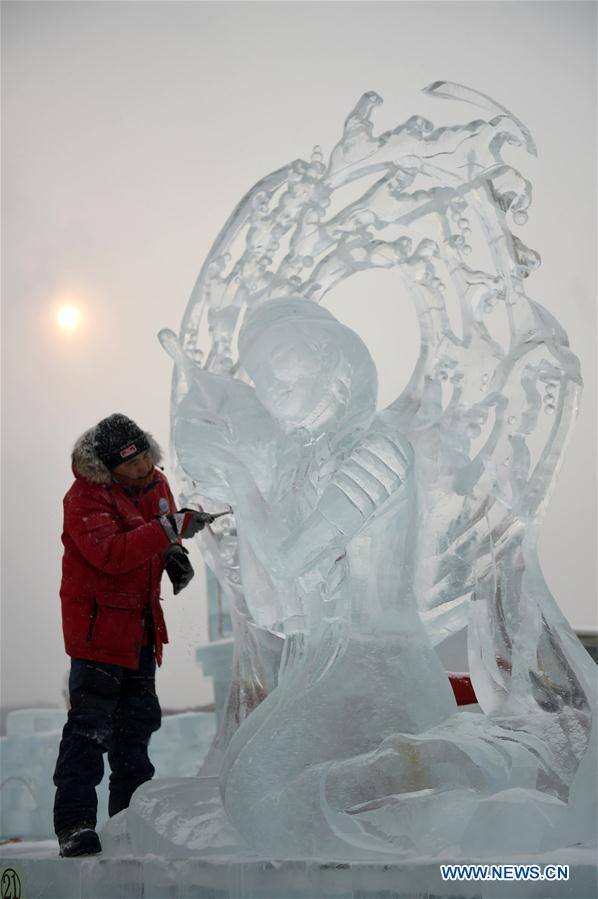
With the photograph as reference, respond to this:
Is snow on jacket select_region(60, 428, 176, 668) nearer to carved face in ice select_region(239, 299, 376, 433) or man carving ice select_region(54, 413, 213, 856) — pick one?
man carving ice select_region(54, 413, 213, 856)

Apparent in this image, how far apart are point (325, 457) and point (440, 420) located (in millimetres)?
364

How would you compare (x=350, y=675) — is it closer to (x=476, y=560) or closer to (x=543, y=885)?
(x=476, y=560)

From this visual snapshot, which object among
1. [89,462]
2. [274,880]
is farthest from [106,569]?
[274,880]

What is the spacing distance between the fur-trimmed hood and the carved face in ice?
75 centimetres

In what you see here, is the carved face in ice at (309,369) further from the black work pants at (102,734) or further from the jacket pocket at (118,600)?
the black work pants at (102,734)

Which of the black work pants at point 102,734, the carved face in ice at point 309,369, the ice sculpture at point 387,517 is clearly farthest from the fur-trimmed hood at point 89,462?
the carved face in ice at point 309,369

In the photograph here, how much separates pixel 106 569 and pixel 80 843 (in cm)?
75

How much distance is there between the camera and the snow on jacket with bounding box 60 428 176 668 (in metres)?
3.06

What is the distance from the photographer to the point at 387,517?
2.66 metres

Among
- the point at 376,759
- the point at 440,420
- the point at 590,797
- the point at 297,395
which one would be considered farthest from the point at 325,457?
the point at 590,797

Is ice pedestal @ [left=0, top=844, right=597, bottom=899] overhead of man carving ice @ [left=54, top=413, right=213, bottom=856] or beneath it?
beneath

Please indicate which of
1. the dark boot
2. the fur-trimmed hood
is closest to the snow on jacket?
the fur-trimmed hood

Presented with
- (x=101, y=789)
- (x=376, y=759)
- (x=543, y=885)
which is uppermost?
(x=376, y=759)

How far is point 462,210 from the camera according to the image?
9.84 ft
